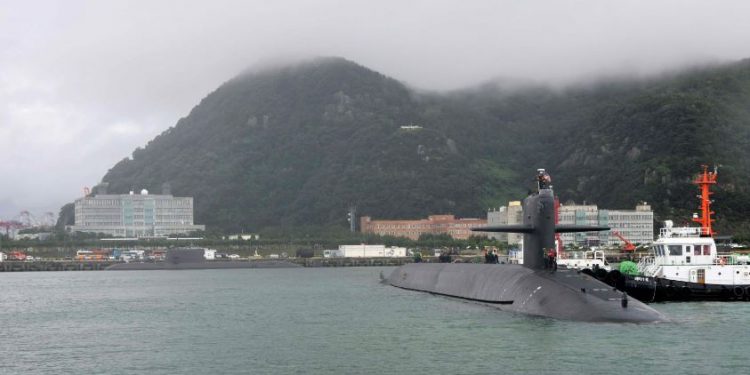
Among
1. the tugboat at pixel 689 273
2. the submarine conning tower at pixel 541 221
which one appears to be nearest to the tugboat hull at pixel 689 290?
the tugboat at pixel 689 273

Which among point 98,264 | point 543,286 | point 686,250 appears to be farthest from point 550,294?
point 98,264

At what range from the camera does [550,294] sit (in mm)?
44969

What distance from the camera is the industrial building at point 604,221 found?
6973 inches

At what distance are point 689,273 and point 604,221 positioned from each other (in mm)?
126326

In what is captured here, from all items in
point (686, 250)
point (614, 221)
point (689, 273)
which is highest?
point (614, 221)

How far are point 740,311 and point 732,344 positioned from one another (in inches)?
522

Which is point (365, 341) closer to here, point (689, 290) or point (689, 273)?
point (689, 290)

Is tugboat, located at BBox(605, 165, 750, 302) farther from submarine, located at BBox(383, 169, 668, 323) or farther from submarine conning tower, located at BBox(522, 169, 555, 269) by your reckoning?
submarine conning tower, located at BBox(522, 169, 555, 269)

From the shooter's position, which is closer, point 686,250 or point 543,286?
point 543,286

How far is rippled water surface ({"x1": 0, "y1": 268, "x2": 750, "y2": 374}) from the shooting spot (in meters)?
34.9

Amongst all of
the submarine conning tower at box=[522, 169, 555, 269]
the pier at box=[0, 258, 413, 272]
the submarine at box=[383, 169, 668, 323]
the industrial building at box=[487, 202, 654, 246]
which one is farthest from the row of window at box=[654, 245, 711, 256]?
Answer: the industrial building at box=[487, 202, 654, 246]

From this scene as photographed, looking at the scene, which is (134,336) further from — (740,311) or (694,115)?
(694,115)

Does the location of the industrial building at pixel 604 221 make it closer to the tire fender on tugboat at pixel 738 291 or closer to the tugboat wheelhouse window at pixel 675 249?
the tugboat wheelhouse window at pixel 675 249

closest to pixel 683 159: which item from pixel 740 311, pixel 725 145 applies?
pixel 725 145
